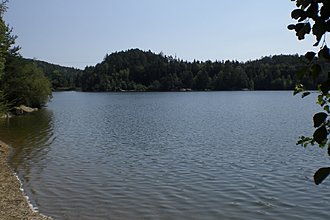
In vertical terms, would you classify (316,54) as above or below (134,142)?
above

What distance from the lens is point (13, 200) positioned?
12398mm

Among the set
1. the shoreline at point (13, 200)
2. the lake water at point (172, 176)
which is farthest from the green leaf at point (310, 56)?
the lake water at point (172, 176)

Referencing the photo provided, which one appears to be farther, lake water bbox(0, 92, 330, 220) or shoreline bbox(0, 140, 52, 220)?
lake water bbox(0, 92, 330, 220)

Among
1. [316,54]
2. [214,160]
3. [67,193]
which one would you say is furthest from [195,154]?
[316,54]

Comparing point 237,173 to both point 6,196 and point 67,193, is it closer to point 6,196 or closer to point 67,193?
point 67,193

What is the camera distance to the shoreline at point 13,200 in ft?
35.3

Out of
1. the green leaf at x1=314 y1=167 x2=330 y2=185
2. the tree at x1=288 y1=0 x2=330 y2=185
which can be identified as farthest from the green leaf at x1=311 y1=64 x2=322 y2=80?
the green leaf at x1=314 y1=167 x2=330 y2=185

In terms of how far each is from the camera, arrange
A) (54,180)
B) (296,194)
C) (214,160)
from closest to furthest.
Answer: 1. (296,194)
2. (54,180)
3. (214,160)

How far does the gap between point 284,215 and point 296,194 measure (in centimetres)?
238

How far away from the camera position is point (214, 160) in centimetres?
2091

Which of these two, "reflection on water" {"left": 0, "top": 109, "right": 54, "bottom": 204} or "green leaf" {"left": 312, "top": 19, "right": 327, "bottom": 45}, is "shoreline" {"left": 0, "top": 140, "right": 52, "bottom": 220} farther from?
"green leaf" {"left": 312, "top": 19, "right": 327, "bottom": 45}

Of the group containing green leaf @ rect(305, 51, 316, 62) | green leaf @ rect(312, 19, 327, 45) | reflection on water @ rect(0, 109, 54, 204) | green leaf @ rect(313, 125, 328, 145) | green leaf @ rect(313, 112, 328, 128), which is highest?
green leaf @ rect(312, 19, 327, 45)

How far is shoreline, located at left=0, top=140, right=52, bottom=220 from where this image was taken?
10.7 m

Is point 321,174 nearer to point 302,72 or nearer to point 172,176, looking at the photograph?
point 302,72
